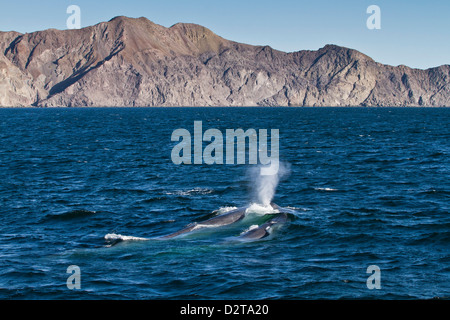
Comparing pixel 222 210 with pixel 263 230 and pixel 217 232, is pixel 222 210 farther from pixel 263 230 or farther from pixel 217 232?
pixel 263 230

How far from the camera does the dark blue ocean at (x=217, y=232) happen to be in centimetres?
2066

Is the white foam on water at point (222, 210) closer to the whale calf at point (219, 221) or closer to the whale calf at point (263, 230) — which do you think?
Result: the whale calf at point (219, 221)

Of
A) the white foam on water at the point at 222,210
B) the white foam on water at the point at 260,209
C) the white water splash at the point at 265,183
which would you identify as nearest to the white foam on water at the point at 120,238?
the white foam on water at the point at 222,210

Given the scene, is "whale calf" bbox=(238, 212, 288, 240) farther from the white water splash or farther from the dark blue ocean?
the white water splash

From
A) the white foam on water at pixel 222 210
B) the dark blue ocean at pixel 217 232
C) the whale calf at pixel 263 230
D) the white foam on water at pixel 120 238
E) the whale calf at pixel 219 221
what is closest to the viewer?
the dark blue ocean at pixel 217 232

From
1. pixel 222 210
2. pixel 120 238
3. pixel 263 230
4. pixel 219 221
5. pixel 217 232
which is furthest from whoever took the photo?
pixel 222 210

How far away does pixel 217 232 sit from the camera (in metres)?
28.5

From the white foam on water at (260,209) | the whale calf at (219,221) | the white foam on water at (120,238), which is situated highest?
the white foam on water at (260,209)

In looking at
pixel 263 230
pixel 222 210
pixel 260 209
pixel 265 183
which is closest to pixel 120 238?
pixel 263 230

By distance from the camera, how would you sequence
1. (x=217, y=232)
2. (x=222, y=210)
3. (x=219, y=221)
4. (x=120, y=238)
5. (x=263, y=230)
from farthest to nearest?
(x=222, y=210)
(x=219, y=221)
(x=263, y=230)
(x=217, y=232)
(x=120, y=238)

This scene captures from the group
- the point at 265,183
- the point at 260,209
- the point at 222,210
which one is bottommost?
the point at 222,210

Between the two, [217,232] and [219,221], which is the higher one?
[219,221]

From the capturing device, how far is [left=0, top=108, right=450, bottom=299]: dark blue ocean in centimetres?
2066

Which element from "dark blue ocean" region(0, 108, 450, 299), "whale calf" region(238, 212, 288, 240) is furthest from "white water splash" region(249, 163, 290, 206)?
"whale calf" region(238, 212, 288, 240)
